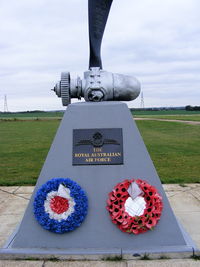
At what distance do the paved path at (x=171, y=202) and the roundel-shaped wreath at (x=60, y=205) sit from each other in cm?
43

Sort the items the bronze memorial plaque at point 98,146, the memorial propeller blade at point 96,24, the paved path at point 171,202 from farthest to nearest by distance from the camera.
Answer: the bronze memorial plaque at point 98,146
the memorial propeller blade at point 96,24
the paved path at point 171,202

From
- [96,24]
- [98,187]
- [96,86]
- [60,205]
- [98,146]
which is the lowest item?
[60,205]

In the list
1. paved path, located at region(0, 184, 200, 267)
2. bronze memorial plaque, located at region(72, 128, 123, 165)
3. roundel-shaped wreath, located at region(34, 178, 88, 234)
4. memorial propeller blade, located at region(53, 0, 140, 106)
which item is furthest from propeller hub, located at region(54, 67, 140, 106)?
paved path, located at region(0, 184, 200, 267)

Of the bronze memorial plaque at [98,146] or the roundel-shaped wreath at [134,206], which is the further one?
the bronze memorial plaque at [98,146]

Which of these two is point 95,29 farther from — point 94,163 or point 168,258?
point 168,258

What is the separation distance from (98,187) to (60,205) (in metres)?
0.51

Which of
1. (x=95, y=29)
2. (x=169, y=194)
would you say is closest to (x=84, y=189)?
(x=95, y=29)

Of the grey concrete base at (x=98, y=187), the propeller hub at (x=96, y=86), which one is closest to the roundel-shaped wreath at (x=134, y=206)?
the grey concrete base at (x=98, y=187)

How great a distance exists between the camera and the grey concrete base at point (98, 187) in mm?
3875

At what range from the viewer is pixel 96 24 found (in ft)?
13.0

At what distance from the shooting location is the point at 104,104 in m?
3.98

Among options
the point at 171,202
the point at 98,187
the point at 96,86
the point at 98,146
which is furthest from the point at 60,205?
the point at 171,202

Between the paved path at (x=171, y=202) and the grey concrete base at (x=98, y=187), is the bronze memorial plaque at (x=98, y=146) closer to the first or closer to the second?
the grey concrete base at (x=98, y=187)

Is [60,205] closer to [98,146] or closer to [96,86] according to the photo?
[98,146]
